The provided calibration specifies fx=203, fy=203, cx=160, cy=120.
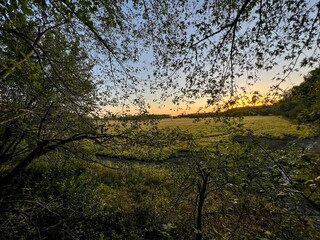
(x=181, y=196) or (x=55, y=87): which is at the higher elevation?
(x=55, y=87)

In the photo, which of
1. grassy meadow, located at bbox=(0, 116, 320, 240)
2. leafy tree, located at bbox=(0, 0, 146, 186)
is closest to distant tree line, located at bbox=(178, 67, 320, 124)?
grassy meadow, located at bbox=(0, 116, 320, 240)

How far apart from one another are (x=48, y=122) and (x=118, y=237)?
4.43m

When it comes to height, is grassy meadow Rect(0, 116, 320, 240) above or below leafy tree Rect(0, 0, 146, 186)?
below

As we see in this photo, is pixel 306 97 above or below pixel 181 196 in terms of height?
above

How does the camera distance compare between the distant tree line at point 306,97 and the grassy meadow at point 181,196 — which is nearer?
the grassy meadow at point 181,196

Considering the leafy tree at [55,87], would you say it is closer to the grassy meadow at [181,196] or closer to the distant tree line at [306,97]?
the grassy meadow at [181,196]

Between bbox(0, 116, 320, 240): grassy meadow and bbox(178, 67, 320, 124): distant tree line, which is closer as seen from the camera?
bbox(0, 116, 320, 240): grassy meadow

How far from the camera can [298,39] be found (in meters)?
3.82

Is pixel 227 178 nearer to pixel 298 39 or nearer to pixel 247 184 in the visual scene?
pixel 247 184

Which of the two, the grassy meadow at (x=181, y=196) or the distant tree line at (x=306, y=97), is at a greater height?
the distant tree line at (x=306, y=97)

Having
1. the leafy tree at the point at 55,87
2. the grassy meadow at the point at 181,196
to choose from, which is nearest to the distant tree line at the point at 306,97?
the grassy meadow at the point at 181,196

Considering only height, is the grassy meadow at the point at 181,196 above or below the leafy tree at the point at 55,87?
below

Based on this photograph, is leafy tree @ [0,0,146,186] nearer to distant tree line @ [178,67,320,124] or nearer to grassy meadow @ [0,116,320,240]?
grassy meadow @ [0,116,320,240]

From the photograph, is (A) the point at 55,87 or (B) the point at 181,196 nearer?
(A) the point at 55,87
